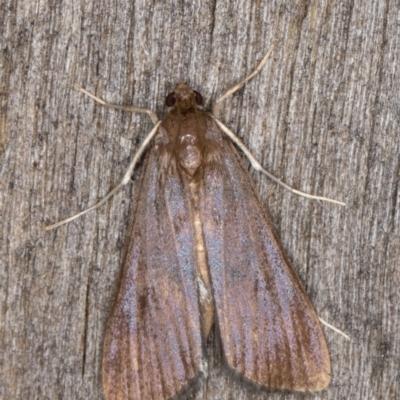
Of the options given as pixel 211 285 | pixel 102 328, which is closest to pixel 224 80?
pixel 211 285

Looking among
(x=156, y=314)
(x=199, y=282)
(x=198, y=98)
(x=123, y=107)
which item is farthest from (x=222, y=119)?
(x=156, y=314)

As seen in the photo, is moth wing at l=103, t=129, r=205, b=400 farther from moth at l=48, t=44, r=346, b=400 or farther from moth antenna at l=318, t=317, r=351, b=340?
moth antenna at l=318, t=317, r=351, b=340

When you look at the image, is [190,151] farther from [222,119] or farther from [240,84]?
[240,84]

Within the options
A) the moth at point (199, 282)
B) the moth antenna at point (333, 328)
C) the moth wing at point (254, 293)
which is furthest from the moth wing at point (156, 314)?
the moth antenna at point (333, 328)

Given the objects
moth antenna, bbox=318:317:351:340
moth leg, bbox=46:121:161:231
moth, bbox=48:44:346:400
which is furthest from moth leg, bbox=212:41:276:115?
moth antenna, bbox=318:317:351:340

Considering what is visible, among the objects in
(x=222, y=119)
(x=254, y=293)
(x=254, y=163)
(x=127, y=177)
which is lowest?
(x=254, y=293)

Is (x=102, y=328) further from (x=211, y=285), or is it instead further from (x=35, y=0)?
(x=35, y=0)
